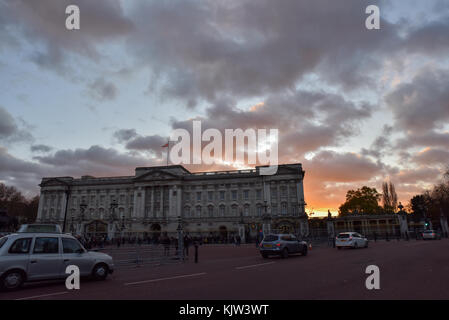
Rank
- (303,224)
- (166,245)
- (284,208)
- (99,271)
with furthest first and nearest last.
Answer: (284,208) → (303,224) → (166,245) → (99,271)

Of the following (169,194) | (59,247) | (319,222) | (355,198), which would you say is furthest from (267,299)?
(355,198)

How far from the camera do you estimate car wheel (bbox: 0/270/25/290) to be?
8.97m

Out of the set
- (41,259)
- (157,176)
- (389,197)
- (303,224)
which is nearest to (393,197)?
(389,197)

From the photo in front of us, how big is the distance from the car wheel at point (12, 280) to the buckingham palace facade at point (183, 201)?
5310 centimetres

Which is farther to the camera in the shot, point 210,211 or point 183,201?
point 183,201

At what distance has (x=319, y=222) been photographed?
72562 millimetres

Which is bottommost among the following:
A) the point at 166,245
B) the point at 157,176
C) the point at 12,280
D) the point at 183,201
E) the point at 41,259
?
the point at 12,280

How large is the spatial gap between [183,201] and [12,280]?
61.7 metres

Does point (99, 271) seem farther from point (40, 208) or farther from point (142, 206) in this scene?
point (40, 208)

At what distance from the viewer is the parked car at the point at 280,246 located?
61.8 feet

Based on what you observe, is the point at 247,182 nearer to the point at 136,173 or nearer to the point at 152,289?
the point at 136,173

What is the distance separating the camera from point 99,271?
10.9 metres

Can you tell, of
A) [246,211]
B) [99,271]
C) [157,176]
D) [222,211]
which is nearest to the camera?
[99,271]
